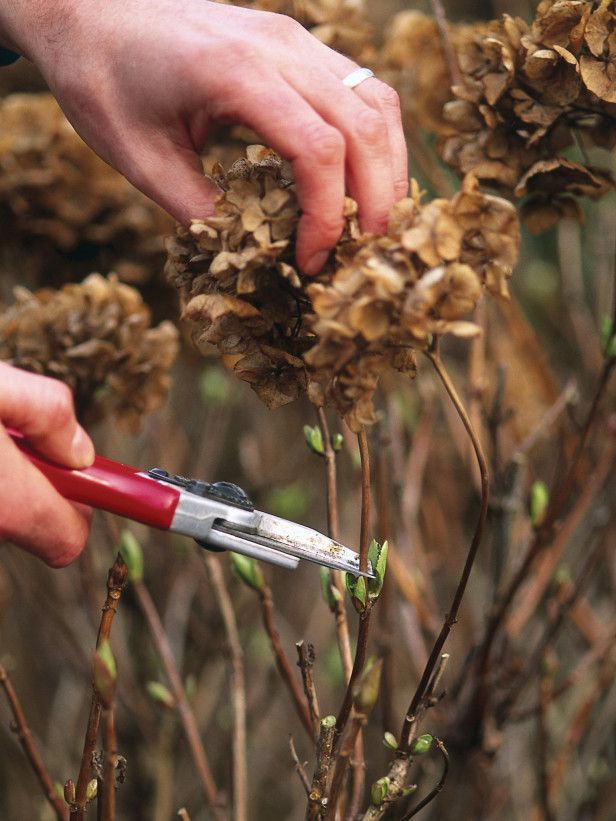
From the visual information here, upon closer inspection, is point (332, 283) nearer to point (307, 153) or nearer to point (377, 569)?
point (307, 153)

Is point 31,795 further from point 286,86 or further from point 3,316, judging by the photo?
point 286,86

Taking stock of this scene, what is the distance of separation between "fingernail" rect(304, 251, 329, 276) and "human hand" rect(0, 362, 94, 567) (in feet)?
0.86

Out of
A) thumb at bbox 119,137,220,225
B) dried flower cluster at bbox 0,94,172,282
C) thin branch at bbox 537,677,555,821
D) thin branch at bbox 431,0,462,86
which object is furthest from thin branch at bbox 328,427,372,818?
dried flower cluster at bbox 0,94,172,282

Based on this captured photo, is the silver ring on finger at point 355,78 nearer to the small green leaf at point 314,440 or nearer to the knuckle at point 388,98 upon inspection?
the knuckle at point 388,98

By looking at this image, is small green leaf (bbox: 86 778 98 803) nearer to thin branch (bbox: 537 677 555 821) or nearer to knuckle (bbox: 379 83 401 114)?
thin branch (bbox: 537 677 555 821)

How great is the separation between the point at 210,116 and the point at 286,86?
102mm

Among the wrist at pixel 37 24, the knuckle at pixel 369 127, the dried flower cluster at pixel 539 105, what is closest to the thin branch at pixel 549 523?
the dried flower cluster at pixel 539 105

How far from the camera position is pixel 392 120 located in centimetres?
84

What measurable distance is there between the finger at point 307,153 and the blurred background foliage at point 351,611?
473 mm

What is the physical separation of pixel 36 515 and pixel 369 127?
489 millimetres

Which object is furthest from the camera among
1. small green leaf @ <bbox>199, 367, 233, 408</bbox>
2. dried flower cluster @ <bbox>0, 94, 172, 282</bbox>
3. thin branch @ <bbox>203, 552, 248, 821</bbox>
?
small green leaf @ <bbox>199, 367, 233, 408</bbox>

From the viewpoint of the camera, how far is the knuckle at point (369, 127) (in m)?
0.76

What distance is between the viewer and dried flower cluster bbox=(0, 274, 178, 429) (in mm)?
1184

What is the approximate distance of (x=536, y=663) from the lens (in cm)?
123
